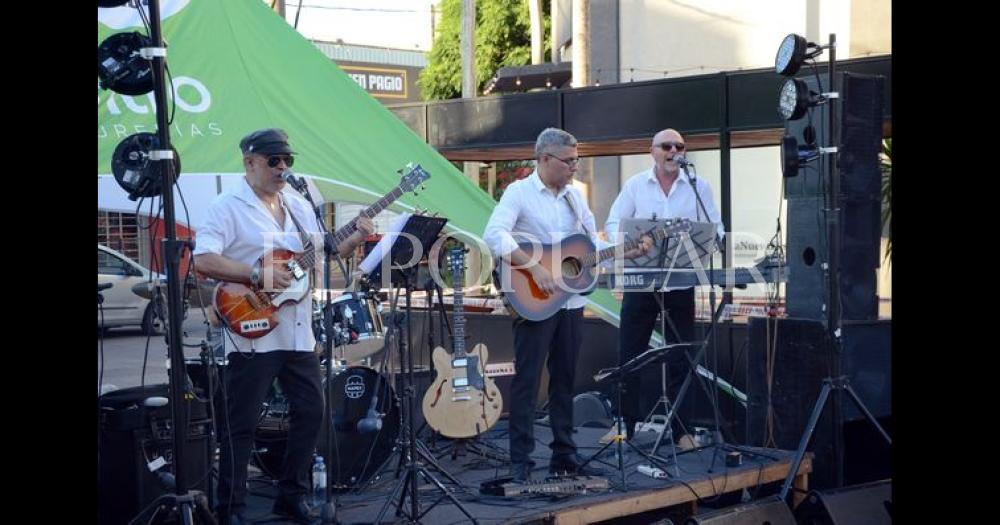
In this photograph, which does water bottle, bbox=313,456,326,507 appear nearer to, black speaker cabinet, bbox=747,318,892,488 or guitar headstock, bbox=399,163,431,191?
guitar headstock, bbox=399,163,431,191

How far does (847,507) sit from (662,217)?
233 centimetres

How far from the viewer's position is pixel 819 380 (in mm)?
7199

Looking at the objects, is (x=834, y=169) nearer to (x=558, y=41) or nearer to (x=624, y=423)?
(x=624, y=423)

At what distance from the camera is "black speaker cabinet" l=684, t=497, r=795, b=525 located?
5598 millimetres

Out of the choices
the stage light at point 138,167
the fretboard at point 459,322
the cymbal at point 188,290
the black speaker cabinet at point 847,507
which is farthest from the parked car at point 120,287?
the black speaker cabinet at point 847,507

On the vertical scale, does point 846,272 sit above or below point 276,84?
below

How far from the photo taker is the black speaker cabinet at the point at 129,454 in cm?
552

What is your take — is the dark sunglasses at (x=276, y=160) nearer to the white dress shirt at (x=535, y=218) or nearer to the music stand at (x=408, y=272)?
the music stand at (x=408, y=272)

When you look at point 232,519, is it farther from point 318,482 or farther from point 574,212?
point 574,212

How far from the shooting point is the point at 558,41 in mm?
21906
